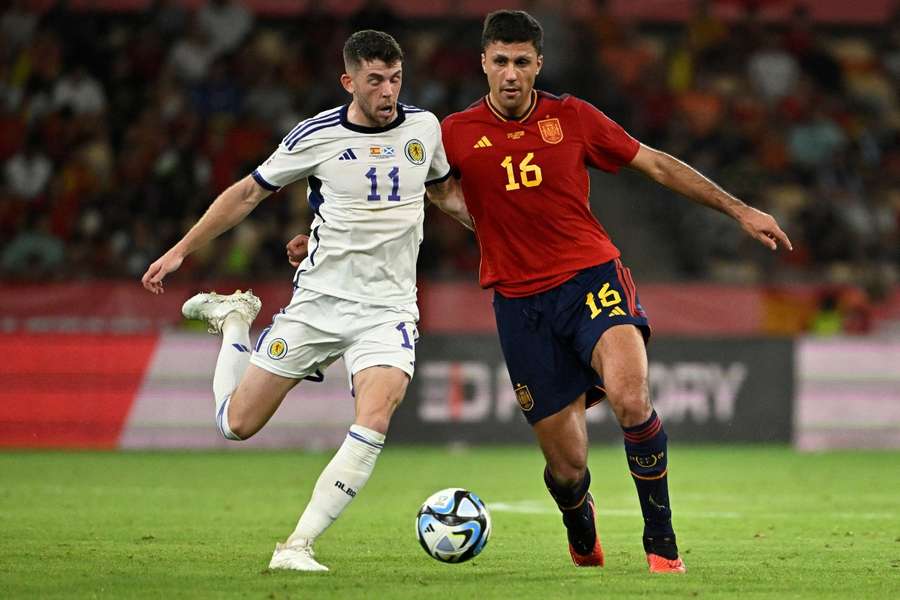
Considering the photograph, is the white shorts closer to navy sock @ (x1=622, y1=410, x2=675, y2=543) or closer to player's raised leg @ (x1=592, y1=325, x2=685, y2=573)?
player's raised leg @ (x1=592, y1=325, x2=685, y2=573)

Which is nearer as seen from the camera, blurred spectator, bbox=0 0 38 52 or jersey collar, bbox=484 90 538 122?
jersey collar, bbox=484 90 538 122

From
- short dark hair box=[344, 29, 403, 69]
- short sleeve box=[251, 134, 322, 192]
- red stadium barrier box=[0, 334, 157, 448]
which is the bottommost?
red stadium barrier box=[0, 334, 157, 448]

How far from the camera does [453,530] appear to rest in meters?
7.41

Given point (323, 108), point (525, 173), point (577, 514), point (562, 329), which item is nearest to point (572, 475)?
point (577, 514)

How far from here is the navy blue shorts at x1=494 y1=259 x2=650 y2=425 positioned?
25.1 ft

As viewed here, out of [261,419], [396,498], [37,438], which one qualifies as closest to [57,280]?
[37,438]

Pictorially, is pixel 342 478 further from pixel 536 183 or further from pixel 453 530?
pixel 536 183

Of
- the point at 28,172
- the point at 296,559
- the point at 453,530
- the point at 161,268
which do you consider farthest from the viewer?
the point at 28,172

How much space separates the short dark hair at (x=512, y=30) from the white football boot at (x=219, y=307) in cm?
203

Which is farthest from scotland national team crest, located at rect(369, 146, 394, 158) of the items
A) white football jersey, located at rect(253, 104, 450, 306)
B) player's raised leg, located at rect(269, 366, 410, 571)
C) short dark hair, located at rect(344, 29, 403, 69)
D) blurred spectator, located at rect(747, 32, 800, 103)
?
blurred spectator, located at rect(747, 32, 800, 103)

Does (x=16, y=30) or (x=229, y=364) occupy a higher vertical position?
(x=16, y=30)

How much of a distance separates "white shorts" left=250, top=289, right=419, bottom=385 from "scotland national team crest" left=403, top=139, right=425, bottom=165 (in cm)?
70

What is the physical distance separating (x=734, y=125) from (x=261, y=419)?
14949 mm

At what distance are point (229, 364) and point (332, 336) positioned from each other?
3.02 feet
